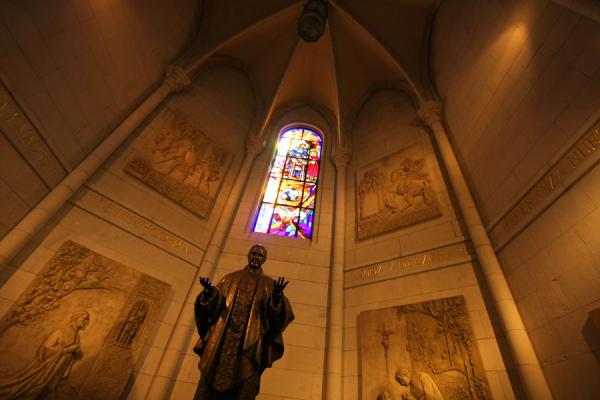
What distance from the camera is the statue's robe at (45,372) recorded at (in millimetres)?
3623

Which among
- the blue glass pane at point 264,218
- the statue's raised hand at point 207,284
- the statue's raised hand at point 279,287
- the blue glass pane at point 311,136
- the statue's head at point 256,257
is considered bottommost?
the statue's raised hand at point 207,284

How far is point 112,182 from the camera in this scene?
561 centimetres

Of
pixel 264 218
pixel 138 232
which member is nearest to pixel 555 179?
pixel 264 218

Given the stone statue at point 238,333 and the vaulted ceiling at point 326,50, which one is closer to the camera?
the stone statue at point 238,333

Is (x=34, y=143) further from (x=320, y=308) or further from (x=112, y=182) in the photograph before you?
(x=320, y=308)

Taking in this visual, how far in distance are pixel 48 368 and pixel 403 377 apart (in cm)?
459

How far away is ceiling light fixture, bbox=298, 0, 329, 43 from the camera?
26.5 ft

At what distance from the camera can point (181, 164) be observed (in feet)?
22.0

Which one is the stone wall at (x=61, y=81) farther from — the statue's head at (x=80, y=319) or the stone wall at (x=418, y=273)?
the stone wall at (x=418, y=273)

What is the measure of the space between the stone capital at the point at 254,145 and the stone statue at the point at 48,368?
5.17m

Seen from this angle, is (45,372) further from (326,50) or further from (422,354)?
(326,50)

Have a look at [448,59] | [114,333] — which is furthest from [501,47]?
[114,333]

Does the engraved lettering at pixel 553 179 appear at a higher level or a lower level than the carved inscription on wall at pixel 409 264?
higher

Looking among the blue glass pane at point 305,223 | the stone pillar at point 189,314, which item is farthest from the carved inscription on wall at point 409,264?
the stone pillar at point 189,314
